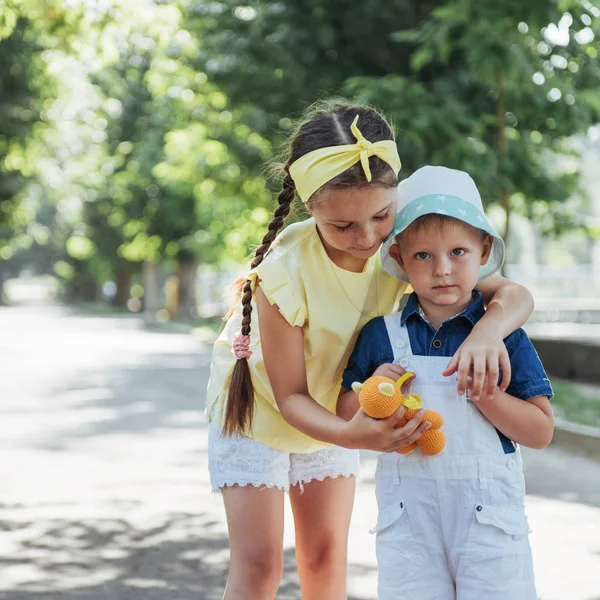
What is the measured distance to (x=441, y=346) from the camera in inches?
104

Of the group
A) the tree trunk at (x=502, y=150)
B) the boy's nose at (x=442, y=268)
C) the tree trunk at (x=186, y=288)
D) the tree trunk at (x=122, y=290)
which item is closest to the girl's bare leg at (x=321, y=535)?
the boy's nose at (x=442, y=268)

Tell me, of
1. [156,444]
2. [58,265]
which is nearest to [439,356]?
[156,444]

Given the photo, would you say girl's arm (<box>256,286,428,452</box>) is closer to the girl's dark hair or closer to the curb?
the girl's dark hair

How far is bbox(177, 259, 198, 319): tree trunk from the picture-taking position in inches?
1535

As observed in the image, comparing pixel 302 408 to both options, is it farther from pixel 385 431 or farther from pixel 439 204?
pixel 439 204

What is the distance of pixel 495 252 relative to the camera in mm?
2805

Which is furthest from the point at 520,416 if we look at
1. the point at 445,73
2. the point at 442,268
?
the point at 445,73

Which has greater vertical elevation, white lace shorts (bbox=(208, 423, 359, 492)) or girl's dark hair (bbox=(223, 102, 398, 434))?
girl's dark hair (bbox=(223, 102, 398, 434))

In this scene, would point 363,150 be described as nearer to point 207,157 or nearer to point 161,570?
point 161,570

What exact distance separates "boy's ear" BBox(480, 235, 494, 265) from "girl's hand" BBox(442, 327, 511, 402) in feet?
0.95

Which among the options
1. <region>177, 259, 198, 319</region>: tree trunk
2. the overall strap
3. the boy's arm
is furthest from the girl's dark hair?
<region>177, 259, 198, 319</region>: tree trunk

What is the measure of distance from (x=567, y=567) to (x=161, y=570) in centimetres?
205

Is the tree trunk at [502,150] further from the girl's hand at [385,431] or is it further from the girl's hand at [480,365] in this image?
the girl's hand at [385,431]

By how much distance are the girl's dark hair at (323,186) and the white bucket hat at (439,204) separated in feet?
0.25
